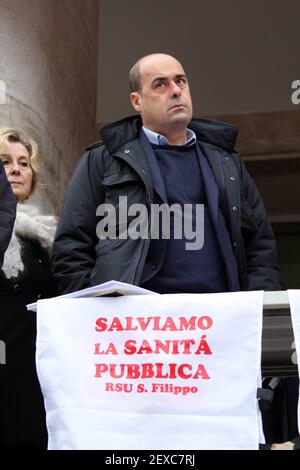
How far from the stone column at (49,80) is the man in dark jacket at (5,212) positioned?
59.9 inches

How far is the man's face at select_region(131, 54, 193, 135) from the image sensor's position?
4746mm

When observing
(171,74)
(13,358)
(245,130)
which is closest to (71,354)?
(13,358)

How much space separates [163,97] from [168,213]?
64 centimetres

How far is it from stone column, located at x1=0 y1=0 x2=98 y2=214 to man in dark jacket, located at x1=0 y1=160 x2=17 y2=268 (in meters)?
1.52

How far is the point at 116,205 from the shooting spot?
4.48 metres

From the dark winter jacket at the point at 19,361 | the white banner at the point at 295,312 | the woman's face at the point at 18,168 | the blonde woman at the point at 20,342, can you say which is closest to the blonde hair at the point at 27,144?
the woman's face at the point at 18,168

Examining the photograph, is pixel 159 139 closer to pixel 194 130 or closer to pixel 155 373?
pixel 194 130

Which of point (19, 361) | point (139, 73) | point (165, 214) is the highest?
point (139, 73)

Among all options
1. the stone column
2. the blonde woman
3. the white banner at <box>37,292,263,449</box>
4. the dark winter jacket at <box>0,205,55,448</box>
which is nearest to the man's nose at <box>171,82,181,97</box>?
the blonde woman

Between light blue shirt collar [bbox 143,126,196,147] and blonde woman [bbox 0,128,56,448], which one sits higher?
light blue shirt collar [bbox 143,126,196,147]

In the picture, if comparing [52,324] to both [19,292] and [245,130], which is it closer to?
[19,292]

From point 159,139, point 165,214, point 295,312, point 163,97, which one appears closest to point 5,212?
point 165,214

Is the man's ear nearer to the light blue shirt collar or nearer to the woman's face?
the light blue shirt collar

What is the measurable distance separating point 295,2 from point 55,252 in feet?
22.1
